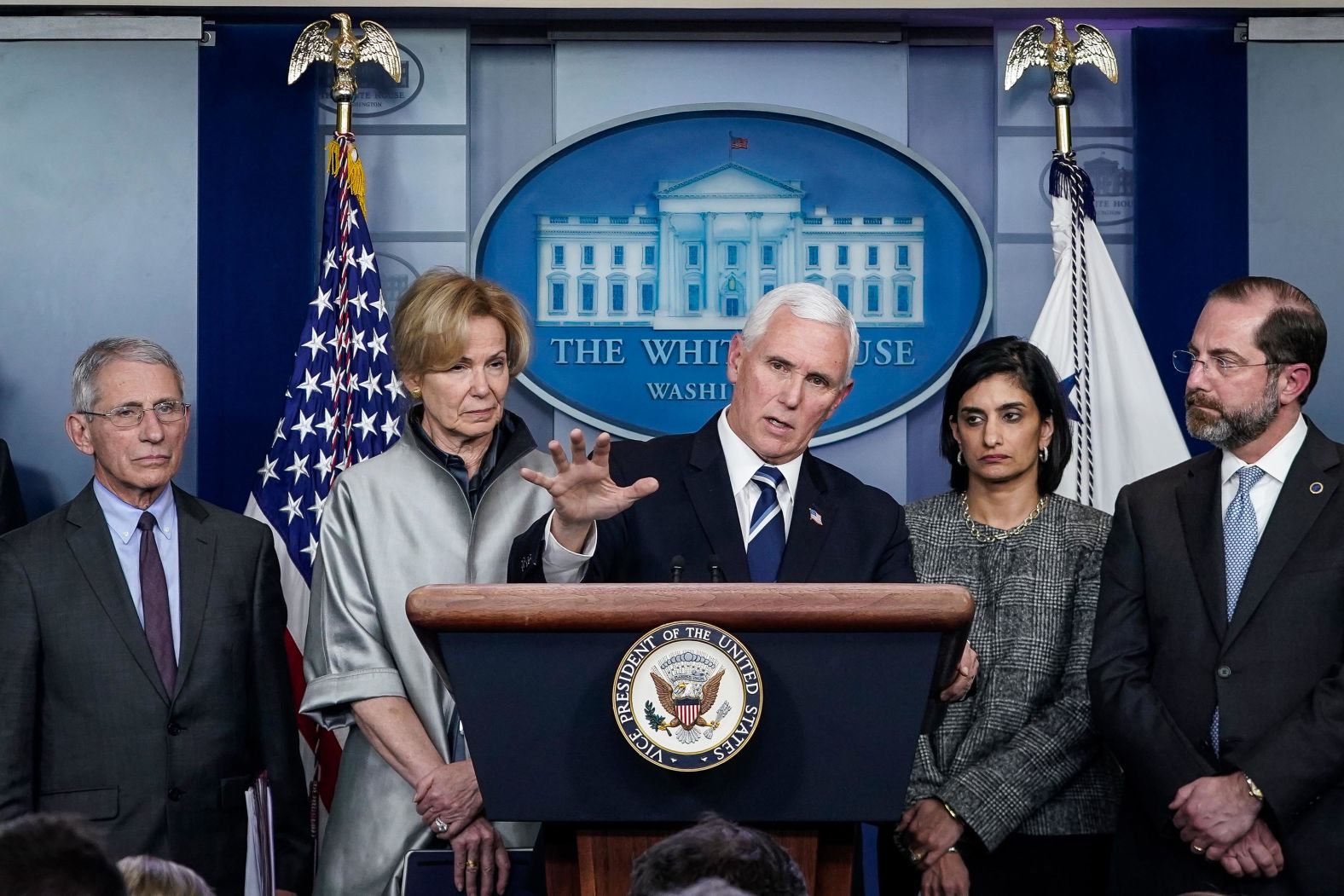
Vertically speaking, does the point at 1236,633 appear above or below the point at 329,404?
below

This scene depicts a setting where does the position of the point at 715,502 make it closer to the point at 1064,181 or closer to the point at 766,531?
the point at 766,531

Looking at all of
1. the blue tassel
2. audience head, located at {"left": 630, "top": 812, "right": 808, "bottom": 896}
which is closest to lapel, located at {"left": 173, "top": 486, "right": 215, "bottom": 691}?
audience head, located at {"left": 630, "top": 812, "right": 808, "bottom": 896}

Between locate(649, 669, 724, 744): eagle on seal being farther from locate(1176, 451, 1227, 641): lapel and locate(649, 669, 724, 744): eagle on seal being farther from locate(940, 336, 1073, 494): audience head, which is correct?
locate(940, 336, 1073, 494): audience head

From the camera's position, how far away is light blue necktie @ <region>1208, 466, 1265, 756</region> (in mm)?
2775

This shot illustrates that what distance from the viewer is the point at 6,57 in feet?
14.1

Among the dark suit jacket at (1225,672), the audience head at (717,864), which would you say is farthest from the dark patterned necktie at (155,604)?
the audience head at (717,864)

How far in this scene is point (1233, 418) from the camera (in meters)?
2.84

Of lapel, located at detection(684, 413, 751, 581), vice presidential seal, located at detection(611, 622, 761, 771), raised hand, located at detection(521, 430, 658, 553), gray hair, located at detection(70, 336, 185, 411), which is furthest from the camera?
gray hair, located at detection(70, 336, 185, 411)

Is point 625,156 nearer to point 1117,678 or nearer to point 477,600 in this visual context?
point 1117,678

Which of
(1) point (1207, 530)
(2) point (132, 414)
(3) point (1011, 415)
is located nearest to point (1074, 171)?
(3) point (1011, 415)

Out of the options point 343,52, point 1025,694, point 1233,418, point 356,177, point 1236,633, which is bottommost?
point 1025,694

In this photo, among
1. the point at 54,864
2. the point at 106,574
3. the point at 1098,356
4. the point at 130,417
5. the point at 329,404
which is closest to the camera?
the point at 54,864

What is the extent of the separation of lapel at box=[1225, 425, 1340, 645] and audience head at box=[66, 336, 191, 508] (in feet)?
6.85

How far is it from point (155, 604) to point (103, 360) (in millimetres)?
530
